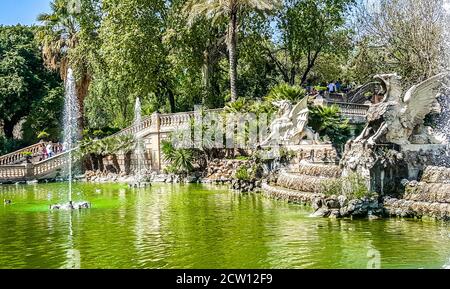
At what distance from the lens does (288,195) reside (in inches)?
761

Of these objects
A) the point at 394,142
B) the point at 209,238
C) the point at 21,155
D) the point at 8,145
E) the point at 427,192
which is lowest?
the point at 209,238

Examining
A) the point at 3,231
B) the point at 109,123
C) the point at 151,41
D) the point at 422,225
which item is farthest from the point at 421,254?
the point at 109,123

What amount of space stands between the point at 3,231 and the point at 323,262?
8.03 metres

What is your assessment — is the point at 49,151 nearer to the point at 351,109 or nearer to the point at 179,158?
the point at 179,158

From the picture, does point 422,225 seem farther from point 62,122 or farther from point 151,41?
point 62,122

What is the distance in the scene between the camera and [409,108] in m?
16.8

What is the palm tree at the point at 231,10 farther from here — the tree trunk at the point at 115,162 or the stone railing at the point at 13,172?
the stone railing at the point at 13,172

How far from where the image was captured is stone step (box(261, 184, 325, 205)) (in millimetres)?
18125

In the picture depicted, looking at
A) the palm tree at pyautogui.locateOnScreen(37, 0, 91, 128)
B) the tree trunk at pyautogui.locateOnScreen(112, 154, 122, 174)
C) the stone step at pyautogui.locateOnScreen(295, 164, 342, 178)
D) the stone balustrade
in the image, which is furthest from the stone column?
the stone step at pyautogui.locateOnScreen(295, 164, 342, 178)

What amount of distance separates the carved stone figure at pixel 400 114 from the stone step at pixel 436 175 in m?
1.21

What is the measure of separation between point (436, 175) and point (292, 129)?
1041 cm

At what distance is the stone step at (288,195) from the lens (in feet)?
59.5

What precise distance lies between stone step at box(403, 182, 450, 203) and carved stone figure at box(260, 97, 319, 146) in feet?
31.7

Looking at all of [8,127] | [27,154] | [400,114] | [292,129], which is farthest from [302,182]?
[8,127]
